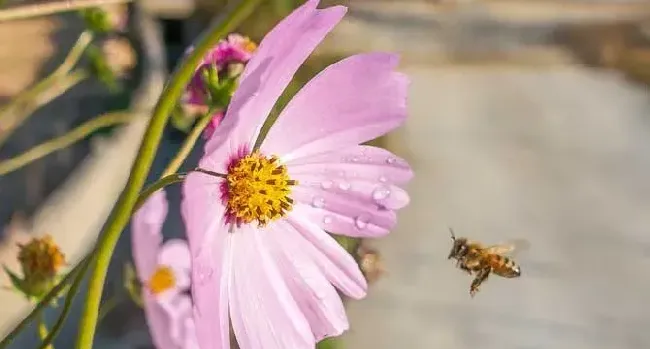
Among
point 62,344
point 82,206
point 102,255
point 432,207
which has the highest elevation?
point 432,207

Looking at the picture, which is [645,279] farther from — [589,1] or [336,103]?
[336,103]

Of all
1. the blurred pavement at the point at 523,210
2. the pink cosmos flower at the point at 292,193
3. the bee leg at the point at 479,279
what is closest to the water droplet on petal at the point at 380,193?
the pink cosmos flower at the point at 292,193

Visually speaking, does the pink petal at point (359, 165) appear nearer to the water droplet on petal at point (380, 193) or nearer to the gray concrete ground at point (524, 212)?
the water droplet on petal at point (380, 193)

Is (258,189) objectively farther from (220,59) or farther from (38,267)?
(38,267)

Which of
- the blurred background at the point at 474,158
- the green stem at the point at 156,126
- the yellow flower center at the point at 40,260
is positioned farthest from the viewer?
the blurred background at the point at 474,158

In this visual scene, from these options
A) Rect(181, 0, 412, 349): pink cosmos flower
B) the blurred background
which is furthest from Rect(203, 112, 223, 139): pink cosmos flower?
the blurred background

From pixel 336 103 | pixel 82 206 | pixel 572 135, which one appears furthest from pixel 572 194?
pixel 336 103

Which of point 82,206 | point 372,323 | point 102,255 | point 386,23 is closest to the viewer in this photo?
point 102,255
